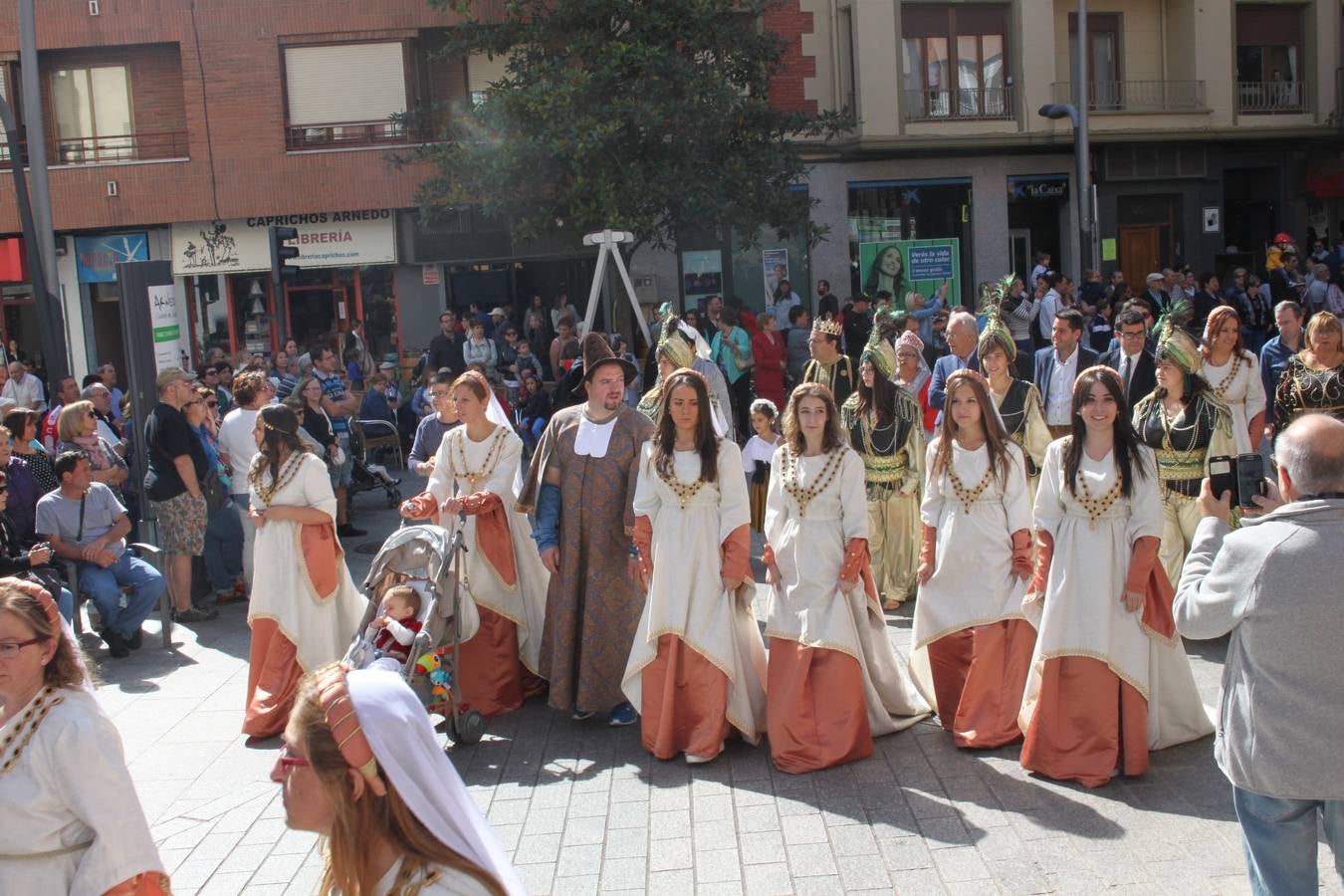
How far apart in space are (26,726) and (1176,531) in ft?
20.9

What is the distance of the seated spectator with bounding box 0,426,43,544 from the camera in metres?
9.12

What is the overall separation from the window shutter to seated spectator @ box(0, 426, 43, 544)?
14783 millimetres

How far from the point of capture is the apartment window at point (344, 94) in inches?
901

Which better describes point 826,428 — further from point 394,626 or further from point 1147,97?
point 1147,97

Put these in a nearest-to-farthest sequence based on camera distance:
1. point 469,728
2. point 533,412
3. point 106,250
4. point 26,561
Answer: point 469,728
point 26,561
point 533,412
point 106,250

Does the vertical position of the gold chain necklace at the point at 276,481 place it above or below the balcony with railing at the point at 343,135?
below

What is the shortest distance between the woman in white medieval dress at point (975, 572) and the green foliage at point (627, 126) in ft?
41.2

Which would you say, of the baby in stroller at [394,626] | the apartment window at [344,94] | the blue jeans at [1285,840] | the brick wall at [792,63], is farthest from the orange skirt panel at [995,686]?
the brick wall at [792,63]

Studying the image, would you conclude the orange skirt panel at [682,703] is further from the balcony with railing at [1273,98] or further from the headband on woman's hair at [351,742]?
the balcony with railing at [1273,98]

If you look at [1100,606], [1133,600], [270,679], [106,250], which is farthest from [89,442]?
[106,250]

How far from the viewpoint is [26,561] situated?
827cm

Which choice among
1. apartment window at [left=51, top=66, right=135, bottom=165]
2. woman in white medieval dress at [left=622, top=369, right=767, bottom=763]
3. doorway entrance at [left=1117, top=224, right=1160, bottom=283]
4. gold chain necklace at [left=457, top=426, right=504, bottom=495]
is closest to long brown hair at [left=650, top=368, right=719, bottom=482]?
woman in white medieval dress at [left=622, top=369, right=767, bottom=763]

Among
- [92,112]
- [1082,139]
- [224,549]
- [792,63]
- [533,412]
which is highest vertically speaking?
[792,63]

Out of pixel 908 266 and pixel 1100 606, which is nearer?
pixel 1100 606
